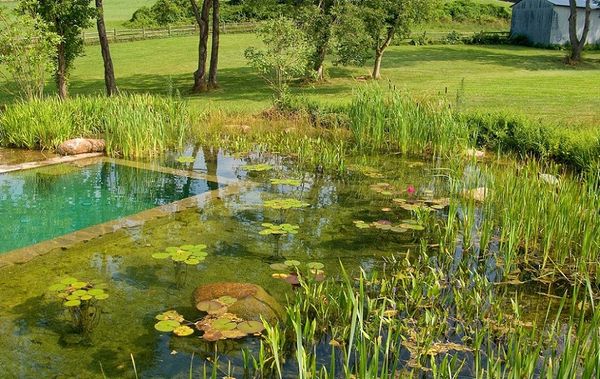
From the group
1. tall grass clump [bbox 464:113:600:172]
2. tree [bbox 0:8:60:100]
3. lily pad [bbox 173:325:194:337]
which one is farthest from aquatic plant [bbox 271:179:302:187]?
tree [bbox 0:8:60:100]

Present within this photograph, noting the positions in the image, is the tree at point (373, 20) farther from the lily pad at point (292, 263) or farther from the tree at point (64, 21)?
the lily pad at point (292, 263)

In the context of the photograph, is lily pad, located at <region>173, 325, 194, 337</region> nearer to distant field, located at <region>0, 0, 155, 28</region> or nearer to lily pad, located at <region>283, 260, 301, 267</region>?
lily pad, located at <region>283, 260, 301, 267</region>

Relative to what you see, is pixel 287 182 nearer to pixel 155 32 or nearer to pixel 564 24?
pixel 564 24

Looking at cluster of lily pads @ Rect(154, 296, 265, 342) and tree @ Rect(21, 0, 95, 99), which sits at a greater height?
tree @ Rect(21, 0, 95, 99)

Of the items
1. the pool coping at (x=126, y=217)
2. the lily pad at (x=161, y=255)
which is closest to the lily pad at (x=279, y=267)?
the lily pad at (x=161, y=255)

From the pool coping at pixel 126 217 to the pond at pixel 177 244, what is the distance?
0.05 metres

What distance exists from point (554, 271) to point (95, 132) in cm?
914

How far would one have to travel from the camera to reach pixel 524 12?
34188 mm

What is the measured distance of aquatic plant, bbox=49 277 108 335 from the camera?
4727 millimetres

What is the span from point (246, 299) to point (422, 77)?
1800 cm

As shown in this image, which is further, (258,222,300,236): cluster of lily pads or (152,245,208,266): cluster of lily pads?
(258,222,300,236): cluster of lily pads

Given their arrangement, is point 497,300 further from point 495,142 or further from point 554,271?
point 495,142

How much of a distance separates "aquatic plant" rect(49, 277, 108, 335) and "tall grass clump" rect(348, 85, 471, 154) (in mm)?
6640

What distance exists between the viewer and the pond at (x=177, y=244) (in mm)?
4363
